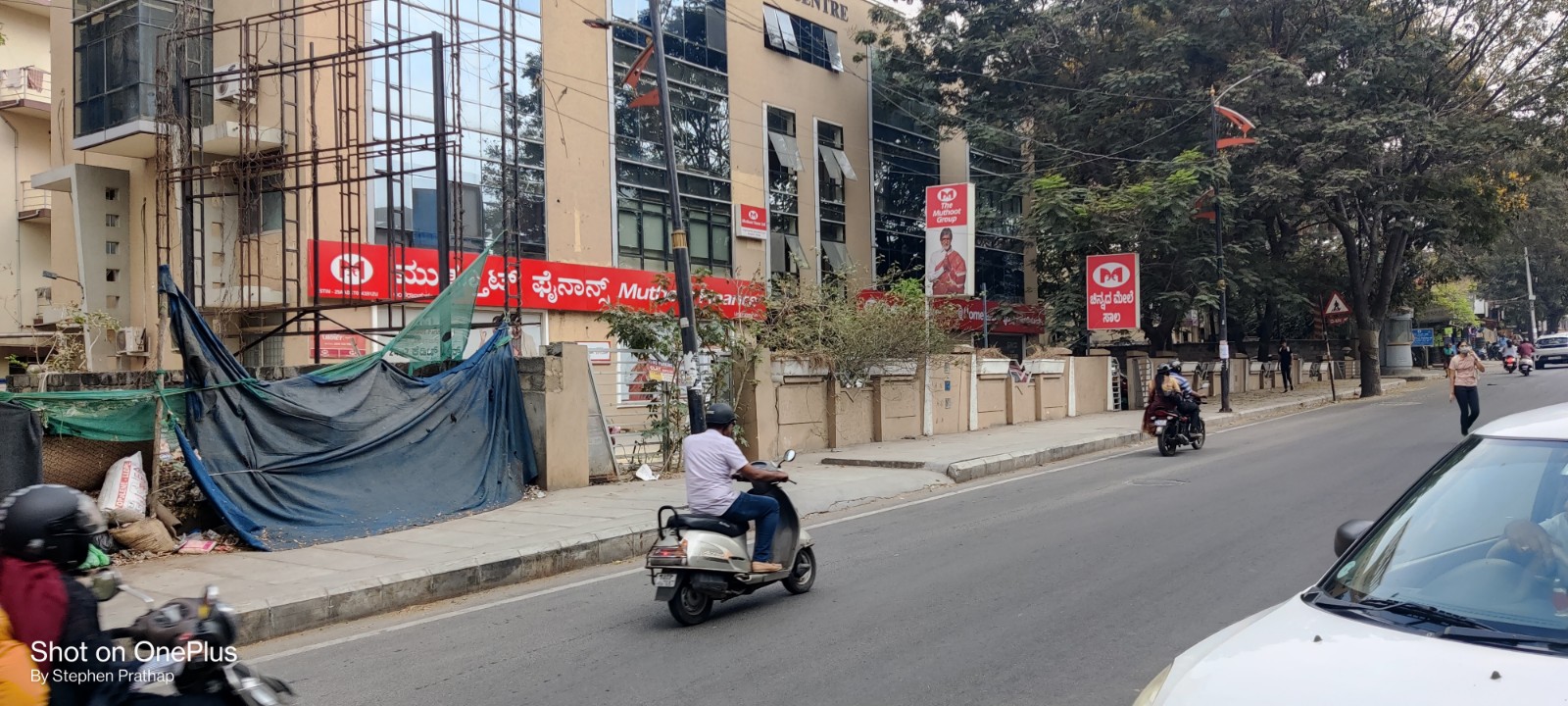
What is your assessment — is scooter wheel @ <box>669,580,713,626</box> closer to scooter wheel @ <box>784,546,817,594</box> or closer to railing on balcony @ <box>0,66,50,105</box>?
scooter wheel @ <box>784,546,817,594</box>

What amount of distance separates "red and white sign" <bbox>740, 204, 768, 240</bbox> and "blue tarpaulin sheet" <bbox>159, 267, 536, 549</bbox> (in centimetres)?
1939

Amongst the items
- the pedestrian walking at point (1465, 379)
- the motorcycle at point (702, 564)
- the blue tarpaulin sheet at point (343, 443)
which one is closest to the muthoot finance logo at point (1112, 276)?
the pedestrian walking at point (1465, 379)

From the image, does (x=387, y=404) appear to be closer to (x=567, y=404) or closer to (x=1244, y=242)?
(x=567, y=404)

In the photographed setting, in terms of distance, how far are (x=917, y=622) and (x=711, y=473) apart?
70.7 inches

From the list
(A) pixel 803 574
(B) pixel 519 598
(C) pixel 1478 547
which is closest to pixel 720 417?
(A) pixel 803 574

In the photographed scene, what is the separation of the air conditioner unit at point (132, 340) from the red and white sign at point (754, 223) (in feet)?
53.6

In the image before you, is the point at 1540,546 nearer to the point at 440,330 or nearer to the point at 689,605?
the point at 689,605

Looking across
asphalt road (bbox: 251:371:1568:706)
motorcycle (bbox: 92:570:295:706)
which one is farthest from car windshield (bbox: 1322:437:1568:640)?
motorcycle (bbox: 92:570:295:706)

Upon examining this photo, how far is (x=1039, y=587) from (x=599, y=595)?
11.4 ft

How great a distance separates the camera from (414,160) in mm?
24875

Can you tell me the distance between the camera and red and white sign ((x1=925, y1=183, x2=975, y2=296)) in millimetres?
21516

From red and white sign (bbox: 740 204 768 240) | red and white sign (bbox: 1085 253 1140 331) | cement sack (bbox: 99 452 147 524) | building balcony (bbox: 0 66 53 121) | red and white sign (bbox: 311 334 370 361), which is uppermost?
building balcony (bbox: 0 66 53 121)

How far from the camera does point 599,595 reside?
332 inches

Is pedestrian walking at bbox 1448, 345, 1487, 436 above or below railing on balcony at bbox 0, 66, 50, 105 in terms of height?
below
